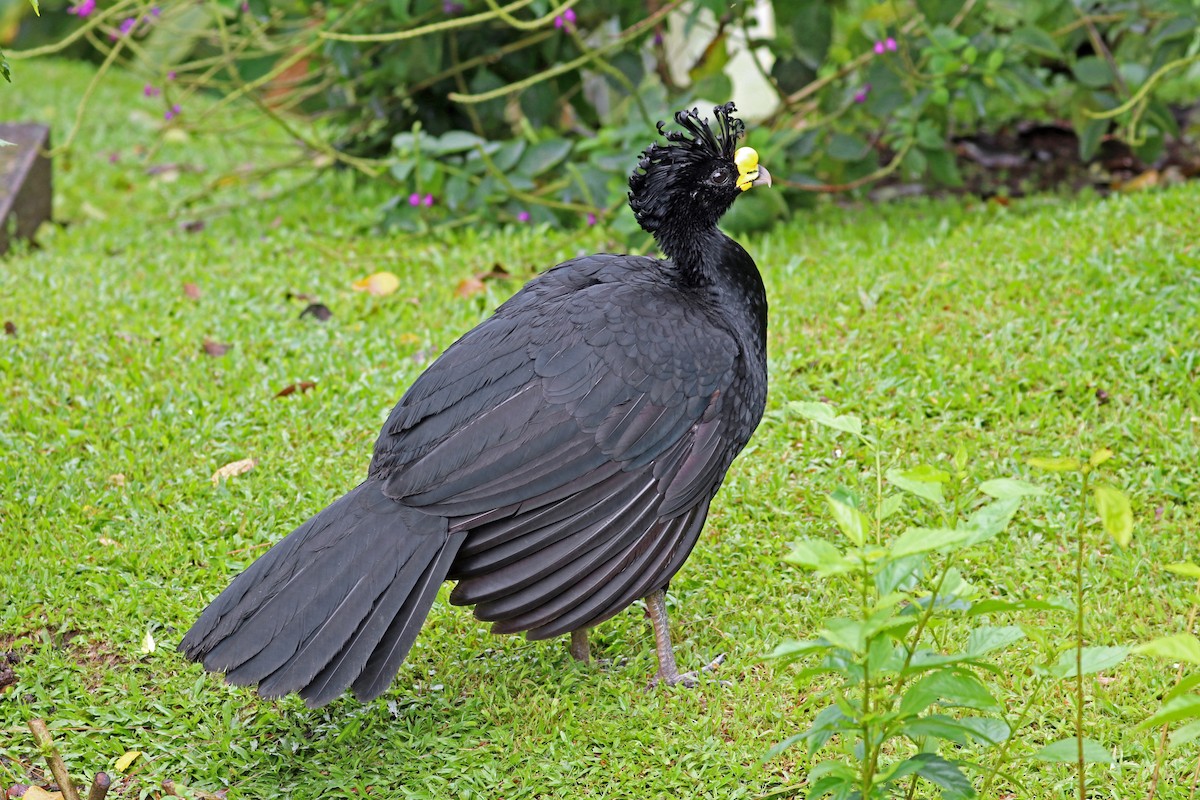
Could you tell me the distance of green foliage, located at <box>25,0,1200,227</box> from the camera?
19.8 ft

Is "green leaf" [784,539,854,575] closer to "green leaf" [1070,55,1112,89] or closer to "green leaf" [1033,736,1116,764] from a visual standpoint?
"green leaf" [1033,736,1116,764]

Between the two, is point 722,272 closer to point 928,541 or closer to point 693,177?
Answer: point 693,177

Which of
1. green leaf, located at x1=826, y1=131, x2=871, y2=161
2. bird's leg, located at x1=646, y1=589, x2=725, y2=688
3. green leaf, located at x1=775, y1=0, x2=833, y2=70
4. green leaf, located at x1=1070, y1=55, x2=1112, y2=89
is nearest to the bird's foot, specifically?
bird's leg, located at x1=646, y1=589, x2=725, y2=688

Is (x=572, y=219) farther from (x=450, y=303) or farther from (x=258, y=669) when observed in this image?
(x=258, y=669)

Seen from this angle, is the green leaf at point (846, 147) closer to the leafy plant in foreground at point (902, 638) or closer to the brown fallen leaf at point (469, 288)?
the brown fallen leaf at point (469, 288)

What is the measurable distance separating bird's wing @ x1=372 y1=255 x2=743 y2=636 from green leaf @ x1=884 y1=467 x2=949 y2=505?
44.9 inches

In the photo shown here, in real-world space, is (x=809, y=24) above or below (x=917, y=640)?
above

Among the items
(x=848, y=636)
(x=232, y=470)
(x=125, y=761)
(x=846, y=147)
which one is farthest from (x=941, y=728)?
(x=846, y=147)

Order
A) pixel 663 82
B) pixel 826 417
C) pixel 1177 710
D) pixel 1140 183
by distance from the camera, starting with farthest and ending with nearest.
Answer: pixel 663 82
pixel 1140 183
pixel 826 417
pixel 1177 710

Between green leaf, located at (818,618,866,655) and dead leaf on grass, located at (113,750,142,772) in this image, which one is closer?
green leaf, located at (818,618,866,655)

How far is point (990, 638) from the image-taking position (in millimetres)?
2338

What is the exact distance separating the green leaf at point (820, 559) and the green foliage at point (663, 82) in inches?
159

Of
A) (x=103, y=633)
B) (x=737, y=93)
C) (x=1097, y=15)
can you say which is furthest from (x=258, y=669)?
(x=737, y=93)

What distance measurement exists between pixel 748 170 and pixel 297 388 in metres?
2.29
